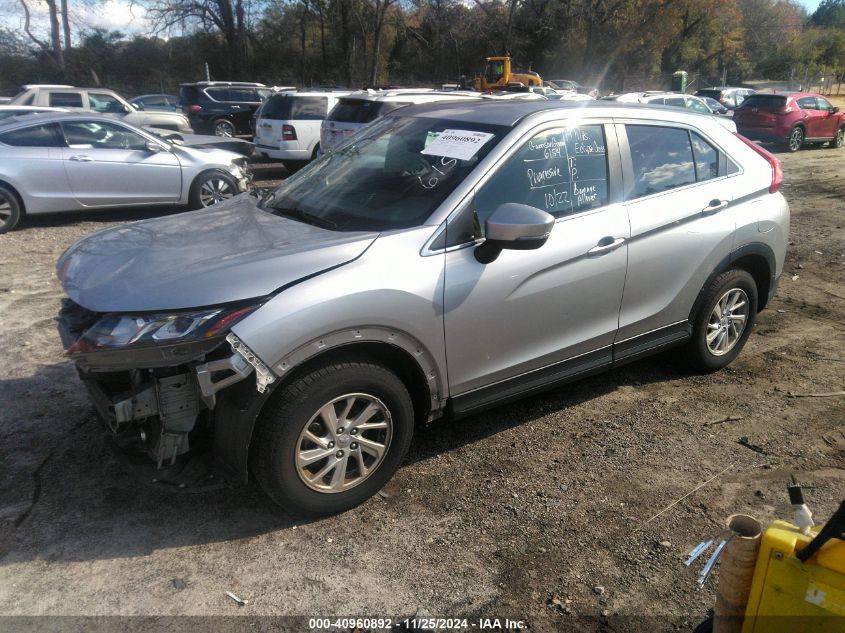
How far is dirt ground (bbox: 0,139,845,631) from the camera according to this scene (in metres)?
2.74

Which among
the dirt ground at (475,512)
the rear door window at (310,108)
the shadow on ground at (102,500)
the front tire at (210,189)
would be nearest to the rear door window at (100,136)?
the front tire at (210,189)

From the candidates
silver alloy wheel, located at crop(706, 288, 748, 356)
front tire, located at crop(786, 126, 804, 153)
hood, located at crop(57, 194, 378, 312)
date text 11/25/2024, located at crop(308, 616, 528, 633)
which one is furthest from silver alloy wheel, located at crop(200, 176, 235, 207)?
front tire, located at crop(786, 126, 804, 153)

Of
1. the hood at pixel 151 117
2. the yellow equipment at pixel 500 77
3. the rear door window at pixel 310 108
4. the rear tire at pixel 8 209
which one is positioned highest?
the yellow equipment at pixel 500 77

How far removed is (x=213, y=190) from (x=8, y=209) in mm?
2696

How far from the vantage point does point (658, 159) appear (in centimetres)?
417

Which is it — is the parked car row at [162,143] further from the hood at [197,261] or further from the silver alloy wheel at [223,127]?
the silver alloy wheel at [223,127]

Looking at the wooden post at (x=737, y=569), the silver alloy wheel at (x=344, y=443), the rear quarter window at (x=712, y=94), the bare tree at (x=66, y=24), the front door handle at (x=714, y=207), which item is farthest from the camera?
the bare tree at (x=66, y=24)

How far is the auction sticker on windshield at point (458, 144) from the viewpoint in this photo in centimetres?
351

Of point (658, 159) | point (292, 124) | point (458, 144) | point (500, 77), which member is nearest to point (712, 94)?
point (500, 77)

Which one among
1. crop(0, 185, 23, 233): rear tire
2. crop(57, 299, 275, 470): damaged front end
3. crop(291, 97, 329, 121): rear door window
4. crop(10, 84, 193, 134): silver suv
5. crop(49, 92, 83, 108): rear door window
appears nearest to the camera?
crop(57, 299, 275, 470): damaged front end

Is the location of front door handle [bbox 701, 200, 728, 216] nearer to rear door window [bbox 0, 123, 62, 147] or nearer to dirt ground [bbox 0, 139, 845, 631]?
dirt ground [bbox 0, 139, 845, 631]

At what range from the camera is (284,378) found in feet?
9.38

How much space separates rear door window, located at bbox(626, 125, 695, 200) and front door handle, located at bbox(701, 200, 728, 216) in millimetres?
198

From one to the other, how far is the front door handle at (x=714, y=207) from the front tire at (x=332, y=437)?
240 cm
